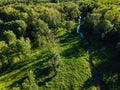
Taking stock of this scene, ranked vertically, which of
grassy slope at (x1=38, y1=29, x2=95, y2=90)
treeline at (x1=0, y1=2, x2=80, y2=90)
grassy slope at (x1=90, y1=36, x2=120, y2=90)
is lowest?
grassy slope at (x1=38, y1=29, x2=95, y2=90)

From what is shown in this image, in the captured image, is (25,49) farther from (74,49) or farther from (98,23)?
(98,23)

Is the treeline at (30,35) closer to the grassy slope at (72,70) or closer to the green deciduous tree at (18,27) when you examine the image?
the green deciduous tree at (18,27)

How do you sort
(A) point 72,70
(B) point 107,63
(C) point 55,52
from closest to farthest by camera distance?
(A) point 72,70 < (C) point 55,52 < (B) point 107,63

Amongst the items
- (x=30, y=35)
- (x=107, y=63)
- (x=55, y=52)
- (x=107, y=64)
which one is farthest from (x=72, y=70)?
(x=30, y=35)

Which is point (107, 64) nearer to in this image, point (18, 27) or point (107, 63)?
point (107, 63)

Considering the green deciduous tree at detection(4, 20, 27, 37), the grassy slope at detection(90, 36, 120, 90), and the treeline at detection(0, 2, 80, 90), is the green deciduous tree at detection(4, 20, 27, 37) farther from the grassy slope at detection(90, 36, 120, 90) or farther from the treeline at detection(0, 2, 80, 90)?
the grassy slope at detection(90, 36, 120, 90)

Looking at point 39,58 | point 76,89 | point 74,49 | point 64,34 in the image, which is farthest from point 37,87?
point 64,34

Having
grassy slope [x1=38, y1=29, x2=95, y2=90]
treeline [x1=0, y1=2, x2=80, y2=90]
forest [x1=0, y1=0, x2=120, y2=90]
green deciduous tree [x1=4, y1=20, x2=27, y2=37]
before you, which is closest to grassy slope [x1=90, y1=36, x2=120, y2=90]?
forest [x1=0, y1=0, x2=120, y2=90]

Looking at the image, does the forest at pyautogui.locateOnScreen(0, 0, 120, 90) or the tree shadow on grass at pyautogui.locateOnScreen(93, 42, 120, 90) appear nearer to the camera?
the tree shadow on grass at pyautogui.locateOnScreen(93, 42, 120, 90)

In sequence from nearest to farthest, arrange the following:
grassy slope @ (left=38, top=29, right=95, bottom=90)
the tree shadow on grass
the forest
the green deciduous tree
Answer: grassy slope @ (left=38, top=29, right=95, bottom=90) → the tree shadow on grass → the forest → the green deciduous tree
